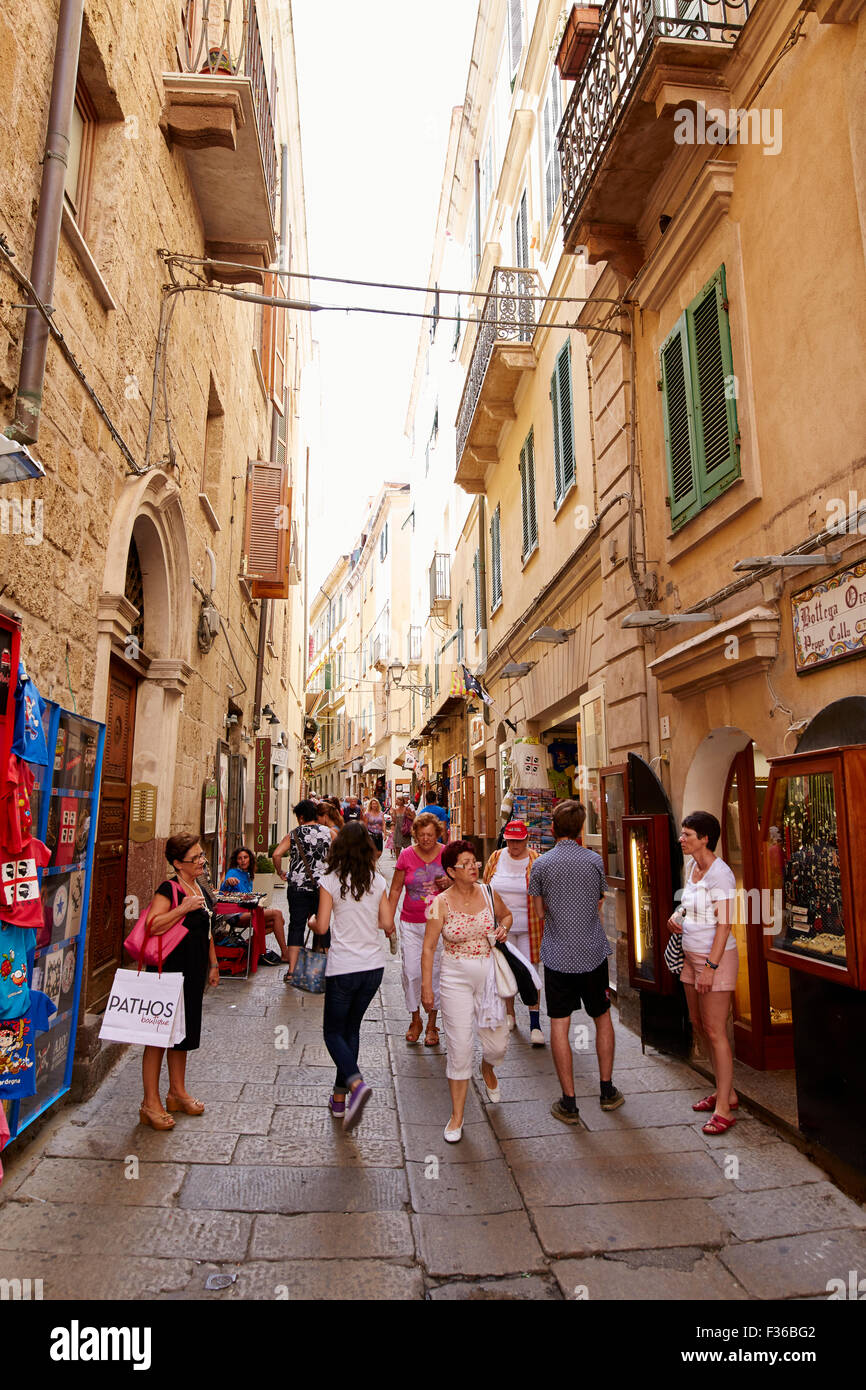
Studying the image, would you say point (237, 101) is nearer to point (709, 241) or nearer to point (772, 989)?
point (709, 241)

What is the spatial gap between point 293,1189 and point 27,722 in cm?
242

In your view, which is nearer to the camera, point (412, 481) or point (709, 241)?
point (709, 241)

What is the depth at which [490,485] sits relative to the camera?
16.2m

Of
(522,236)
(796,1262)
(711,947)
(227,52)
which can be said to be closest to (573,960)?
(711,947)

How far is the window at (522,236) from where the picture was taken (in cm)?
1295

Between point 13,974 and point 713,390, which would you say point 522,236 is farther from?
point 13,974

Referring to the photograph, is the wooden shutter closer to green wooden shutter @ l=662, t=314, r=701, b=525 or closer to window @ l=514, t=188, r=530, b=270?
window @ l=514, t=188, r=530, b=270

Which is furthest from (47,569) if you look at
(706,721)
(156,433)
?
(706,721)

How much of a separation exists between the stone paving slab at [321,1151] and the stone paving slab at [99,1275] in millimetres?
1038

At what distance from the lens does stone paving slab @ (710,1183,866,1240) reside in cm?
372

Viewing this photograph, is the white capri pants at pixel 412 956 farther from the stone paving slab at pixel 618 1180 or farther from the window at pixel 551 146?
the window at pixel 551 146

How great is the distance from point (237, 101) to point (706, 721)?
6.26 meters

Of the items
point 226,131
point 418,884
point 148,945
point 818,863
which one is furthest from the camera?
point 226,131

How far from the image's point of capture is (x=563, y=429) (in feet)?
34.8
